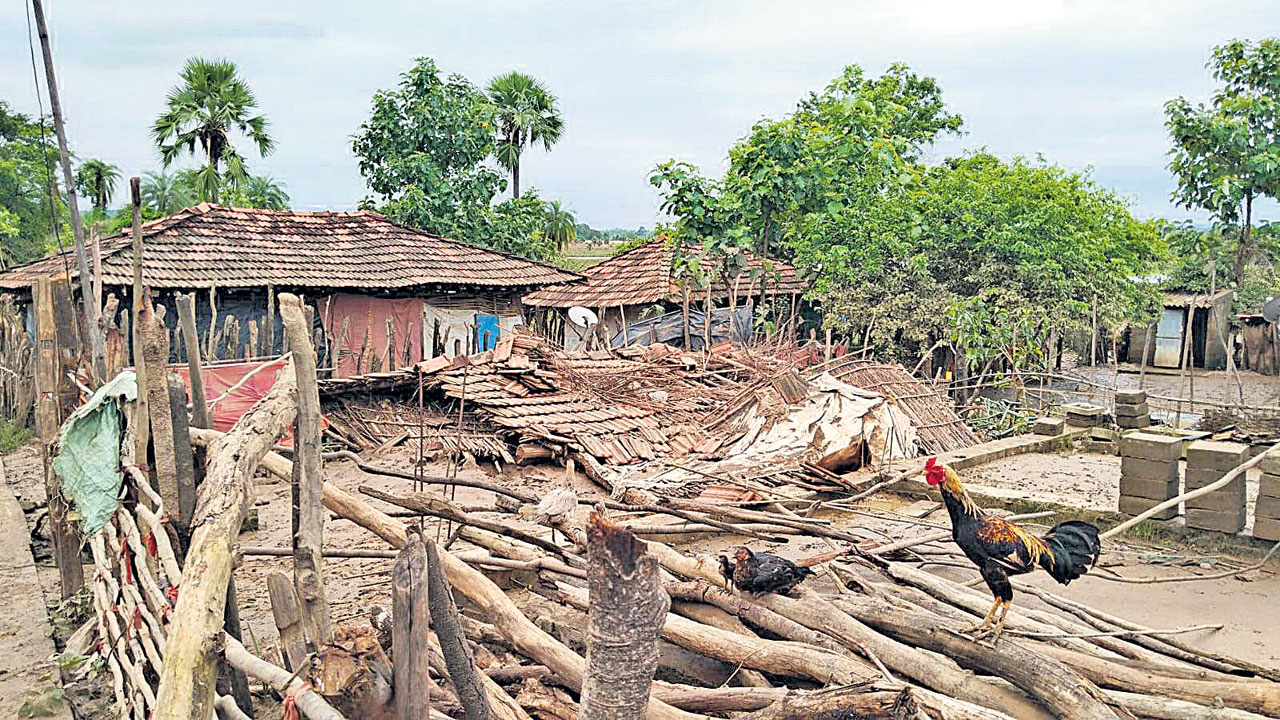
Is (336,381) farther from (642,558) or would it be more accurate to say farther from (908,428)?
(642,558)

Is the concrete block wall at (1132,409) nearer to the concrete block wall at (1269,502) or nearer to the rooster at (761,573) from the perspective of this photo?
the concrete block wall at (1269,502)

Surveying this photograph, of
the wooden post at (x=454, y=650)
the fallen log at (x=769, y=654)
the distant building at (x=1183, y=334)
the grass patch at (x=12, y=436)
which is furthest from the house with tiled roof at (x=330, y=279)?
the distant building at (x=1183, y=334)

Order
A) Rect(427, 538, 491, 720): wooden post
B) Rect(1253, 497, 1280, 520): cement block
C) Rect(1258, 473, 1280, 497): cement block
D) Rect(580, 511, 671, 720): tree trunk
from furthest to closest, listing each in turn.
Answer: Rect(1253, 497, 1280, 520): cement block, Rect(1258, 473, 1280, 497): cement block, Rect(427, 538, 491, 720): wooden post, Rect(580, 511, 671, 720): tree trunk

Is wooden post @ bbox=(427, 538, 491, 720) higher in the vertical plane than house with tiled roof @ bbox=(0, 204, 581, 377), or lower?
lower

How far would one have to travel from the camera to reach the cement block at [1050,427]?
41.1ft

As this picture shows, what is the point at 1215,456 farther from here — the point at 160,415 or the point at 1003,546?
→ the point at 160,415

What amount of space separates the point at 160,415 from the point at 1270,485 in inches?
295

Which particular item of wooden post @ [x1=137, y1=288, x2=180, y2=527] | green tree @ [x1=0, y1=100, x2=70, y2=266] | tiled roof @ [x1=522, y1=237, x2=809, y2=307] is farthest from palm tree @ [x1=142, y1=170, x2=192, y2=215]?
wooden post @ [x1=137, y1=288, x2=180, y2=527]

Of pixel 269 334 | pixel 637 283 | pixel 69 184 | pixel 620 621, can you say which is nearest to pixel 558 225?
pixel 637 283

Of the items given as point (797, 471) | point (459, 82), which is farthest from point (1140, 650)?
point (459, 82)

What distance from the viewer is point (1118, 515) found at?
8125 mm

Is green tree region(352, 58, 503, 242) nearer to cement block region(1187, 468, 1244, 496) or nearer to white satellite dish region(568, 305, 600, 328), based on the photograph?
white satellite dish region(568, 305, 600, 328)

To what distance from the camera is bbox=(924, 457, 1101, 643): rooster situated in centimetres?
420

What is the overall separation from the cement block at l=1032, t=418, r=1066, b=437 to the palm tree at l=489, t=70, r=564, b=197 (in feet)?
67.7
